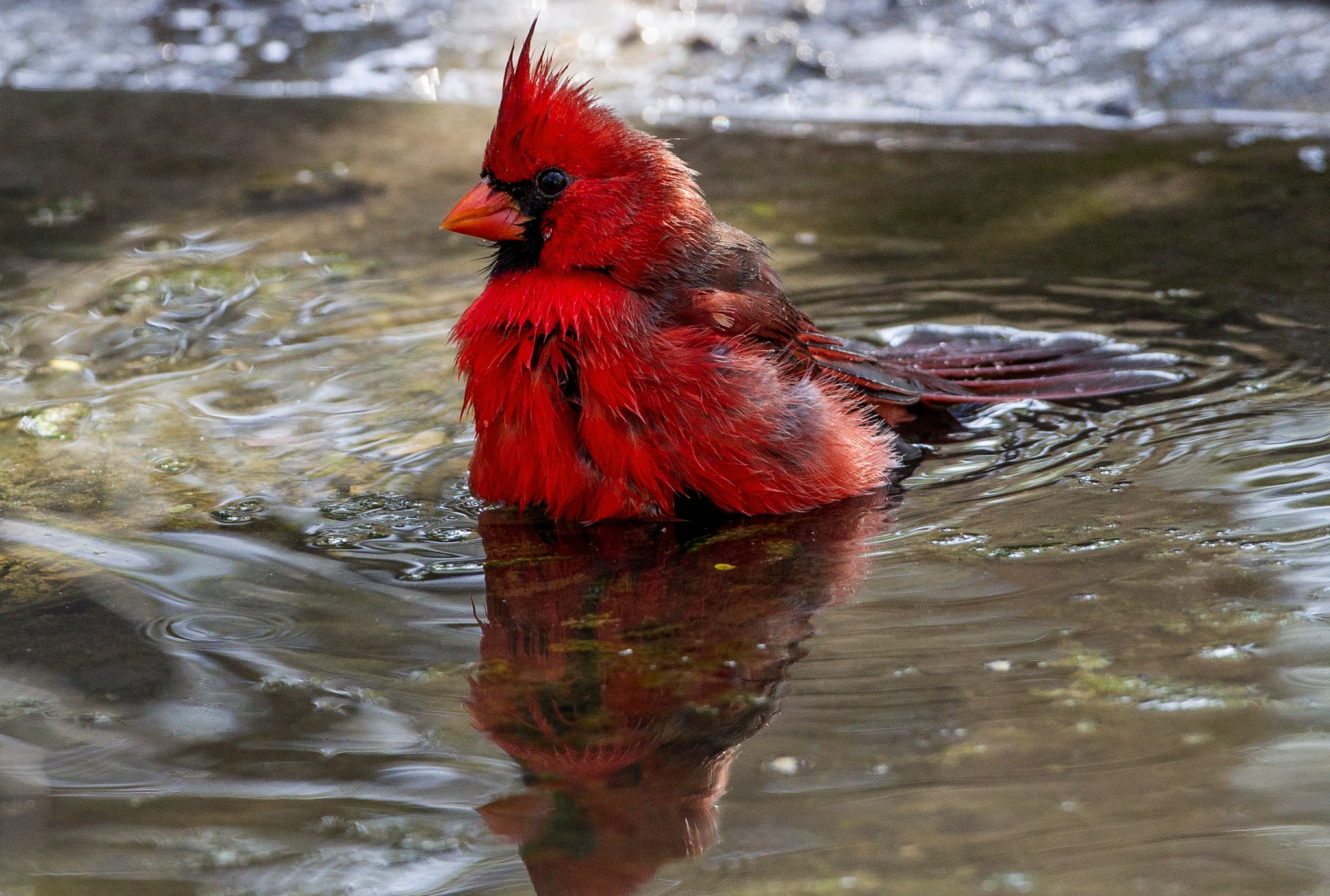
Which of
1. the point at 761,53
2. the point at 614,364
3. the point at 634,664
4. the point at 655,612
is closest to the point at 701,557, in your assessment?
the point at 655,612

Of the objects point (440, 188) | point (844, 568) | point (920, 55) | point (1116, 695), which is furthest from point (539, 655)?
point (920, 55)

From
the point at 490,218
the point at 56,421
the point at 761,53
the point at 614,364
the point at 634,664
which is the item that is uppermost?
the point at 761,53

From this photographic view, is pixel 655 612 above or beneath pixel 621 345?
beneath

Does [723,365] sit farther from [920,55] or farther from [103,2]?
[103,2]

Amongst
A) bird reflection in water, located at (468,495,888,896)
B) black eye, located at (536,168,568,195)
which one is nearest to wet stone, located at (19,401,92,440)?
bird reflection in water, located at (468,495,888,896)

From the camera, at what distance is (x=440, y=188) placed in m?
5.98

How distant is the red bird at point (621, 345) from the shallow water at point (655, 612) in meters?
0.14

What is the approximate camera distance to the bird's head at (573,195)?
3.43m

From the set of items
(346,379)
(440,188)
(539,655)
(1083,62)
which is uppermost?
(1083,62)

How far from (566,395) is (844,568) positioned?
2.39 ft

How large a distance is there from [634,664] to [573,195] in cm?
123

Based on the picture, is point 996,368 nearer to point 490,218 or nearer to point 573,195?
point 573,195

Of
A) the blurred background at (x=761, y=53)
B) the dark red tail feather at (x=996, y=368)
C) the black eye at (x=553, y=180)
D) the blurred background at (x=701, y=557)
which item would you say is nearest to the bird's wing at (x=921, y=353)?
the dark red tail feather at (x=996, y=368)

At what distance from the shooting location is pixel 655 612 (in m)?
2.98
